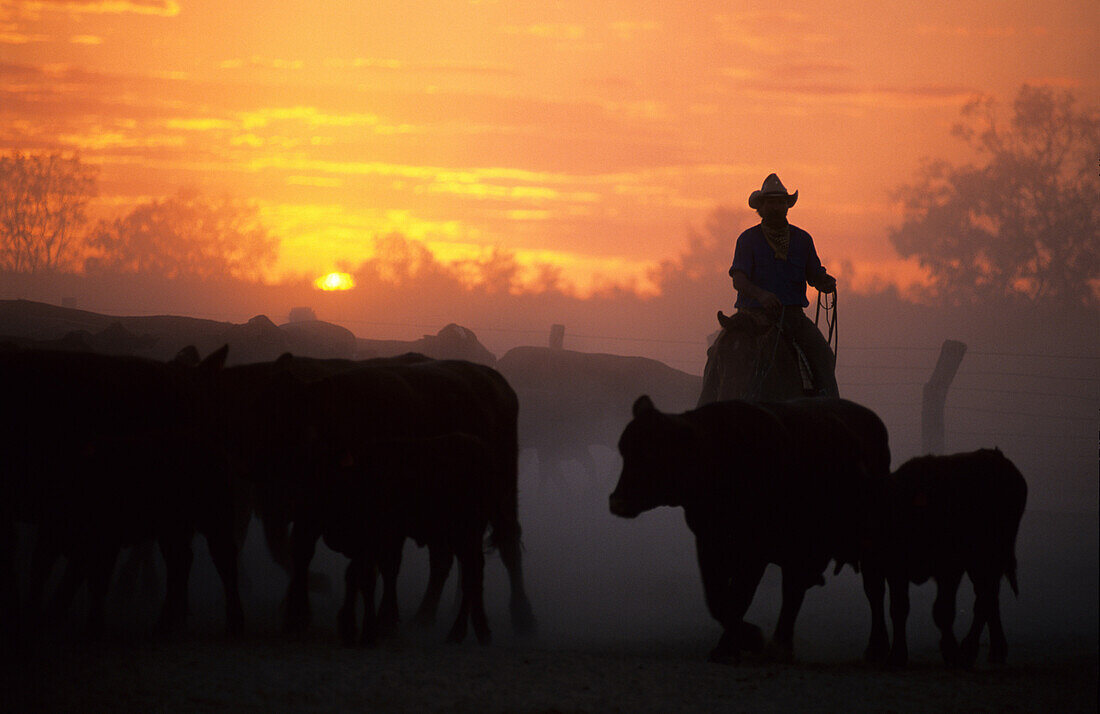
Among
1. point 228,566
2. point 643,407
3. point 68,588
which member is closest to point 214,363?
point 228,566

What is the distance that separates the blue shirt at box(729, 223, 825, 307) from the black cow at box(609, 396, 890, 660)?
2.66 meters

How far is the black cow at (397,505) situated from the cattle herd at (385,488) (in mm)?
11

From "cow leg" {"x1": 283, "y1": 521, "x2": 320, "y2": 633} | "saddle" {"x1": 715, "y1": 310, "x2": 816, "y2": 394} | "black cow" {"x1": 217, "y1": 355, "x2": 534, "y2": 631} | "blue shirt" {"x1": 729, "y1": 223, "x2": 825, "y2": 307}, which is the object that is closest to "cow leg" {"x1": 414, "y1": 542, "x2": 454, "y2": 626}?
"black cow" {"x1": 217, "y1": 355, "x2": 534, "y2": 631}

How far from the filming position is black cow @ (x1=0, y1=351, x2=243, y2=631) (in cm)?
693

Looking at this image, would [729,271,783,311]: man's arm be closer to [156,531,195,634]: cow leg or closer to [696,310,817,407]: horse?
[696,310,817,407]: horse

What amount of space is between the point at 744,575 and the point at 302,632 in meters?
2.59

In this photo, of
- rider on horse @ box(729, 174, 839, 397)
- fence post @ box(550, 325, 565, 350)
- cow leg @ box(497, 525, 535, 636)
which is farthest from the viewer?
fence post @ box(550, 325, 565, 350)

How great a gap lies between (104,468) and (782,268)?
558cm

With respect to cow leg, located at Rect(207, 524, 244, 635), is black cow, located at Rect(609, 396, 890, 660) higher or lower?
higher

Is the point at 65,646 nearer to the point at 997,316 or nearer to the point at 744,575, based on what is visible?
the point at 744,575

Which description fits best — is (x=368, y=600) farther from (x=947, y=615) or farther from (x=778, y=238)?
(x=778, y=238)

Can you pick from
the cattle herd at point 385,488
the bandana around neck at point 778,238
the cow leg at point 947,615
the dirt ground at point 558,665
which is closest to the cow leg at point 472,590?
the cattle herd at point 385,488

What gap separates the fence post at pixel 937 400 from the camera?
18.5 metres

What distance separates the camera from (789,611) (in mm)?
7523
